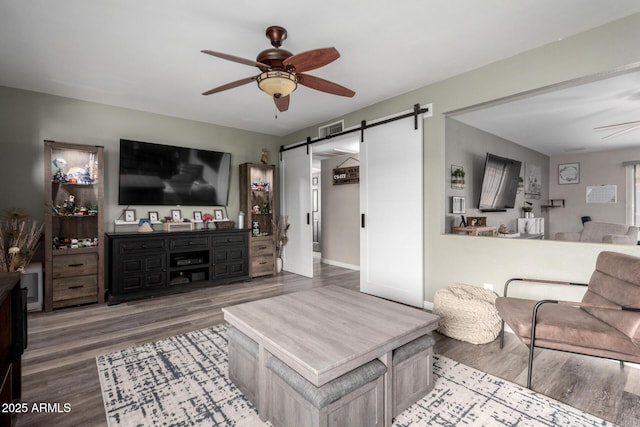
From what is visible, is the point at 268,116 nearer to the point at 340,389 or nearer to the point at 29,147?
the point at 29,147

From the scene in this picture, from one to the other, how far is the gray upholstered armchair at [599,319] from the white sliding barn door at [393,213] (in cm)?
153

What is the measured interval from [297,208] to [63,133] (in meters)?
3.52

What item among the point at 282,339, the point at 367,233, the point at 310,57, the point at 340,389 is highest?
the point at 310,57

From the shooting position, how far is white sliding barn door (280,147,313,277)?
5375 mm

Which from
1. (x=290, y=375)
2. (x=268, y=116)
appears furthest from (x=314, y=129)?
(x=290, y=375)

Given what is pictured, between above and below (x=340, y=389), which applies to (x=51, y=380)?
below

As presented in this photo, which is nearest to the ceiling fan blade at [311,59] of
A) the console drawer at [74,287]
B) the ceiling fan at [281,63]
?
the ceiling fan at [281,63]

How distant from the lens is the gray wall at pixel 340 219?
606 centimetres

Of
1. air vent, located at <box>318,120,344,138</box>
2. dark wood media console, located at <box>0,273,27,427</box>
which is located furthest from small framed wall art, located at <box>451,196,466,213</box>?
dark wood media console, located at <box>0,273,27,427</box>

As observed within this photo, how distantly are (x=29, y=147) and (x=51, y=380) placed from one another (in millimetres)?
3107

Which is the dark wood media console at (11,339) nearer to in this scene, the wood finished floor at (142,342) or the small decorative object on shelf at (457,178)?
the wood finished floor at (142,342)

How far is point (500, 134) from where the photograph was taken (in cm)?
532

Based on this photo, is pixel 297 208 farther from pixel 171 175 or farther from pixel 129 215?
pixel 129 215

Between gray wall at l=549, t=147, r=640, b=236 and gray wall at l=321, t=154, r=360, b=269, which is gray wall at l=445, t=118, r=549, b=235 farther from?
gray wall at l=321, t=154, r=360, b=269
